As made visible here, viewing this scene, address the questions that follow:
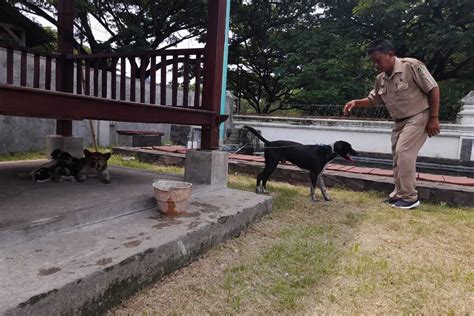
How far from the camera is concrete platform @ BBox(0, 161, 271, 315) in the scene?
1.37 meters

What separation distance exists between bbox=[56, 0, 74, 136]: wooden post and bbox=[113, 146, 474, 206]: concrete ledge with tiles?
213cm

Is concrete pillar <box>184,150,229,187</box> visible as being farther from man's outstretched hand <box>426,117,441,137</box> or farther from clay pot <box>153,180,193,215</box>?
man's outstretched hand <box>426,117,441,137</box>

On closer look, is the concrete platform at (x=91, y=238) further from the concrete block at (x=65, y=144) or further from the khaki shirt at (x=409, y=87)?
the khaki shirt at (x=409, y=87)

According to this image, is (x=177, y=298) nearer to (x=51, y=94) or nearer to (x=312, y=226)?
(x=51, y=94)

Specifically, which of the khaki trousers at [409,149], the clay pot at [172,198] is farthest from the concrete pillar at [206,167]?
the khaki trousers at [409,149]

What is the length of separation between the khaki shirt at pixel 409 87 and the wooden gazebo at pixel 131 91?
2.01 meters

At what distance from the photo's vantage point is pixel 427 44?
1070 centimetres

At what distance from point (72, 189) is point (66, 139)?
179 centimetres

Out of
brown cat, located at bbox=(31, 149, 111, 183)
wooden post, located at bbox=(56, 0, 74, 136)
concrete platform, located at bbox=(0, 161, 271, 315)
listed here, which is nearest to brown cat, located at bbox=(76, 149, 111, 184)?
brown cat, located at bbox=(31, 149, 111, 183)

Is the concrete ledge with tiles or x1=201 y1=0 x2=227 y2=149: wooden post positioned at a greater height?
x1=201 y1=0 x2=227 y2=149: wooden post

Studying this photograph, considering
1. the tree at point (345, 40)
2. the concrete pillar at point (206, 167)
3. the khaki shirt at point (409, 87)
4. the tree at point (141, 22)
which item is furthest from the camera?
the tree at point (141, 22)

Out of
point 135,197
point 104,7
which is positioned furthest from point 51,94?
point 104,7

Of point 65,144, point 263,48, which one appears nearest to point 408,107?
point 65,144

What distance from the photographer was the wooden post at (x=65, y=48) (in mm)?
4148
